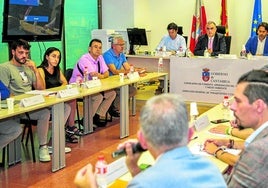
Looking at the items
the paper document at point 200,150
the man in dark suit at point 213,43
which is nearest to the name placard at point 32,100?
the paper document at point 200,150

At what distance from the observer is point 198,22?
9.71 m

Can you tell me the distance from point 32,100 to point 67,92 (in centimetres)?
54

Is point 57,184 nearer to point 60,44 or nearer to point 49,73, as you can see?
point 49,73

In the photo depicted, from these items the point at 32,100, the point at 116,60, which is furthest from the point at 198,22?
the point at 32,100

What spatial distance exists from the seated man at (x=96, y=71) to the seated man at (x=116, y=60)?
0.27 m

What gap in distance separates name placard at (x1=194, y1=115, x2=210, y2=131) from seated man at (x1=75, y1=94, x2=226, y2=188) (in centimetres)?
161

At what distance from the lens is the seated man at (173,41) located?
8109mm

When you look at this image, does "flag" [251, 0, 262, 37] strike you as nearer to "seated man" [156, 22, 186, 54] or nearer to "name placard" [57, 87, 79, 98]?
"seated man" [156, 22, 186, 54]

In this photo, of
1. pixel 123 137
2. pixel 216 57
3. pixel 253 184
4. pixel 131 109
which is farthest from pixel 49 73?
pixel 253 184

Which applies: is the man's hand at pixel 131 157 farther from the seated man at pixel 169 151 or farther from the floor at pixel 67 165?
the floor at pixel 67 165

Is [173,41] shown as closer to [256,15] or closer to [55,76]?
[256,15]

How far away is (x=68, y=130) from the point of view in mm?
5434

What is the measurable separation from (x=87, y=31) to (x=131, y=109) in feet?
9.66

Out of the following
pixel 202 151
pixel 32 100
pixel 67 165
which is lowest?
pixel 67 165
